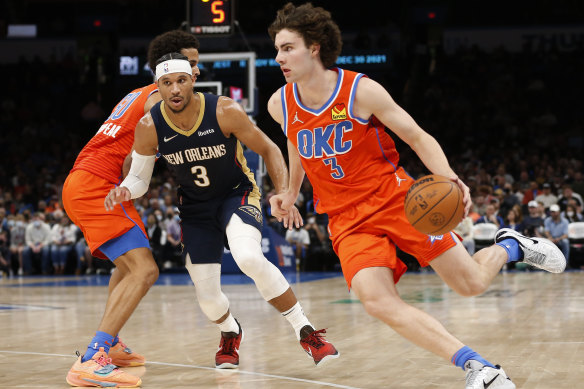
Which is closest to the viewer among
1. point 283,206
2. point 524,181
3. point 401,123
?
point 401,123

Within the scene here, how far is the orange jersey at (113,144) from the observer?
554 cm

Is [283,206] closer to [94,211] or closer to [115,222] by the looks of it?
[115,222]

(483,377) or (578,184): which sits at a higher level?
(483,377)

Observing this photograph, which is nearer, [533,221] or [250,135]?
[250,135]

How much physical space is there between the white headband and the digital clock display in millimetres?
7689

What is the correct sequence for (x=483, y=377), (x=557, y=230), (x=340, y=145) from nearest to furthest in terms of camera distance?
(x=483, y=377)
(x=340, y=145)
(x=557, y=230)

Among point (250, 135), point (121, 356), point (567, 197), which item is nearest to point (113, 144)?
point (250, 135)

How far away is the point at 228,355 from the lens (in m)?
5.39

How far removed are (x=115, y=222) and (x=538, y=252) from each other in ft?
8.54

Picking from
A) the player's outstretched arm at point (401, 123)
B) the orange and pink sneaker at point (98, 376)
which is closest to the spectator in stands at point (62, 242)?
the orange and pink sneaker at point (98, 376)

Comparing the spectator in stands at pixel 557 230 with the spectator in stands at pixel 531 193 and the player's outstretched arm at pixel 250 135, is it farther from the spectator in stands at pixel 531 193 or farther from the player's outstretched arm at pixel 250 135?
the player's outstretched arm at pixel 250 135

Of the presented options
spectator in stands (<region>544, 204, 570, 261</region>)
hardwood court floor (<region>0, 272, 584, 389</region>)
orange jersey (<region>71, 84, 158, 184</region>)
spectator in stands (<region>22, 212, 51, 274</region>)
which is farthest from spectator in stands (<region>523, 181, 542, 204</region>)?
orange jersey (<region>71, 84, 158, 184</region>)

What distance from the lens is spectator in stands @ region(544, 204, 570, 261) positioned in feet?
47.9

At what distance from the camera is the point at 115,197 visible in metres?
5.03
